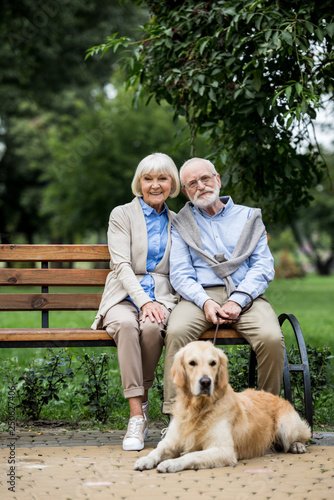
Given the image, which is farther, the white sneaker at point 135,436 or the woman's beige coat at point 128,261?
the woman's beige coat at point 128,261

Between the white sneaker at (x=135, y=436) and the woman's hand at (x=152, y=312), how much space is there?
2.13 feet

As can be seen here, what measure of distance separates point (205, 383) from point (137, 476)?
0.63 m

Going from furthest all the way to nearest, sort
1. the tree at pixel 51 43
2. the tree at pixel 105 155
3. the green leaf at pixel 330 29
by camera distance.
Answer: the tree at pixel 105 155, the tree at pixel 51 43, the green leaf at pixel 330 29

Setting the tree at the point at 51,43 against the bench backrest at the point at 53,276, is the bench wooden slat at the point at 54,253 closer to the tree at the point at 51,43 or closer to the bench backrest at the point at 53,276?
the bench backrest at the point at 53,276

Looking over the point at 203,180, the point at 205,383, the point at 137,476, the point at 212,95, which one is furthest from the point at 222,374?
the point at 212,95

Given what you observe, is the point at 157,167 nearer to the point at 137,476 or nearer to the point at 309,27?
the point at 309,27

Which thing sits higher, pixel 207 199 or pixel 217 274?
pixel 207 199

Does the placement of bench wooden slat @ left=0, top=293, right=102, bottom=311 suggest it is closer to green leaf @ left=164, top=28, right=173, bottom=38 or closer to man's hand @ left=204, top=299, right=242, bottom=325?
man's hand @ left=204, top=299, right=242, bottom=325

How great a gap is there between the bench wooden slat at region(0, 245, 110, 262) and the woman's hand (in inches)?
33.8

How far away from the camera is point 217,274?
4711 millimetres

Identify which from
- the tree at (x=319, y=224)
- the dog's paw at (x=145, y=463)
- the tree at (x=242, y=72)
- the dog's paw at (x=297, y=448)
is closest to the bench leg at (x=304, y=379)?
the dog's paw at (x=297, y=448)

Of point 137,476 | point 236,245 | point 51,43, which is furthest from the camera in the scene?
point 51,43

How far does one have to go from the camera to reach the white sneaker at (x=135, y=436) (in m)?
4.27

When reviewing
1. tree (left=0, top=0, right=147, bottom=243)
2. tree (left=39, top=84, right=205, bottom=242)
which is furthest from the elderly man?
tree (left=39, top=84, right=205, bottom=242)
